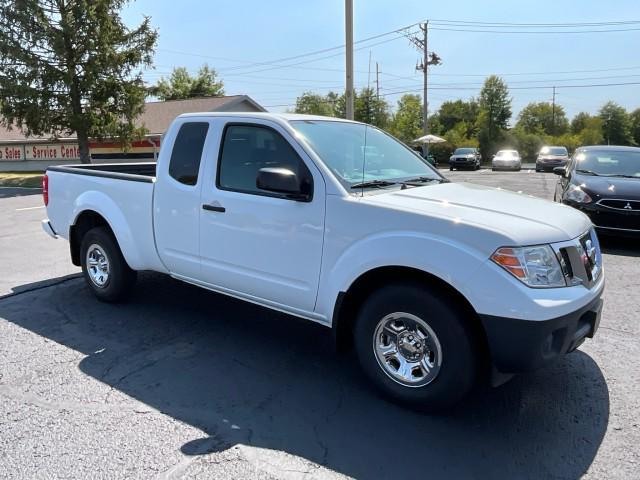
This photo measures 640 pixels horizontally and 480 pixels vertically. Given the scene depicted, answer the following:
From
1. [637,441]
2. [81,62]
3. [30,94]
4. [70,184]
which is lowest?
[637,441]

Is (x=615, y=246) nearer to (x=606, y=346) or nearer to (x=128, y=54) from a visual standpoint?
(x=606, y=346)

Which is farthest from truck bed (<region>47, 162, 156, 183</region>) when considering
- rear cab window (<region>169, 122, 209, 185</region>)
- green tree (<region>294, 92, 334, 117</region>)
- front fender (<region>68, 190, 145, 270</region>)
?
green tree (<region>294, 92, 334, 117</region>)

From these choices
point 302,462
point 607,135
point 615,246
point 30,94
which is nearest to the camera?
point 302,462

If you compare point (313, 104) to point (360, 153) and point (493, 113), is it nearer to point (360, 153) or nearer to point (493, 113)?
point (493, 113)

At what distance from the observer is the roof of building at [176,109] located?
96.5 ft

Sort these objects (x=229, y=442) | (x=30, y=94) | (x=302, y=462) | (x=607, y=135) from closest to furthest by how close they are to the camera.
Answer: (x=302, y=462)
(x=229, y=442)
(x=30, y=94)
(x=607, y=135)

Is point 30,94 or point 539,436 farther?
point 30,94

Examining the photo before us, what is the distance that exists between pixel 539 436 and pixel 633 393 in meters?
0.98

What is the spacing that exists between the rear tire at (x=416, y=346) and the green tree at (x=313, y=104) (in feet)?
243

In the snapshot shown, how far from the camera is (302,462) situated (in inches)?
111

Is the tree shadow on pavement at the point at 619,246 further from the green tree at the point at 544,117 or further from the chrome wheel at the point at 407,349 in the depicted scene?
the green tree at the point at 544,117

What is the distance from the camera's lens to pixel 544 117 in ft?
327

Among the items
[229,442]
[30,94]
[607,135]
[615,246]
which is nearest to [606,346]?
[229,442]

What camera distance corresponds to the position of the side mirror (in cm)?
352
